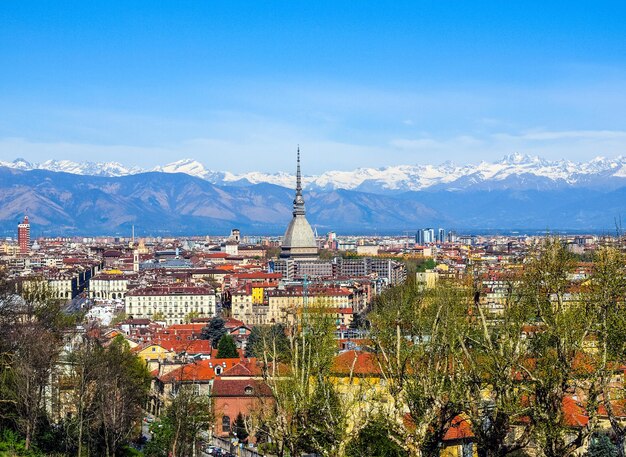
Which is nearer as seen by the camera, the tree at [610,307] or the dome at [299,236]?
the tree at [610,307]

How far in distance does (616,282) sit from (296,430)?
20.7 ft

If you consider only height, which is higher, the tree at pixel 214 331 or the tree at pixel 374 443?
the tree at pixel 374 443

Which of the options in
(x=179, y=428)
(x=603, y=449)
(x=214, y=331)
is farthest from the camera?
(x=214, y=331)

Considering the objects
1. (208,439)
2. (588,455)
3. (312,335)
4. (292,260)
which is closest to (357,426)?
(588,455)

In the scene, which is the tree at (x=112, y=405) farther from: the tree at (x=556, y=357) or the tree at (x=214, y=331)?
the tree at (x=214, y=331)

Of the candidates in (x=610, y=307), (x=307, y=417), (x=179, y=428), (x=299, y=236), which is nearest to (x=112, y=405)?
(x=179, y=428)

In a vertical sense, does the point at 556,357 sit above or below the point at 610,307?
below

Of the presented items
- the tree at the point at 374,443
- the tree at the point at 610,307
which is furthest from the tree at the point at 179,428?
the tree at the point at 610,307

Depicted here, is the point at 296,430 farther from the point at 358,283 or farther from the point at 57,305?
the point at 358,283

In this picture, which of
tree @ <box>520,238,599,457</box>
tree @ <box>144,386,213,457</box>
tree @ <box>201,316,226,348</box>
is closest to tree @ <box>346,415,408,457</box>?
tree @ <box>520,238,599,457</box>

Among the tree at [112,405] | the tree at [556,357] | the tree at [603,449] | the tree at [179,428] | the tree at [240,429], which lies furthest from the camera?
the tree at [240,429]

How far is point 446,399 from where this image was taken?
611 inches

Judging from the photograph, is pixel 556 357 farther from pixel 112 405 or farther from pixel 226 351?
pixel 226 351

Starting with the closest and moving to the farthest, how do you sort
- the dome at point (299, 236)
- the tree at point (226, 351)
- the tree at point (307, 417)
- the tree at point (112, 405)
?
the tree at point (307, 417) → the tree at point (112, 405) → the tree at point (226, 351) → the dome at point (299, 236)
